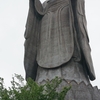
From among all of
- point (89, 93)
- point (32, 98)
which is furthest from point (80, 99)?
point (32, 98)

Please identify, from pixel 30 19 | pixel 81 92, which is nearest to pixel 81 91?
pixel 81 92

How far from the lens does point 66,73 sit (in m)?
10.4

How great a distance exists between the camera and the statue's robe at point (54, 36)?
10836mm

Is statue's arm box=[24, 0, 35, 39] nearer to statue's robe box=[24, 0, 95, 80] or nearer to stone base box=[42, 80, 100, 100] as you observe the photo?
statue's robe box=[24, 0, 95, 80]

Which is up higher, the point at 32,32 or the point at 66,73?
the point at 32,32

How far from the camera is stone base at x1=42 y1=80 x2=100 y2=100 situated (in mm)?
9516

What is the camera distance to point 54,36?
11398 mm

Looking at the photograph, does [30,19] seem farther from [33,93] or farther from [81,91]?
[33,93]

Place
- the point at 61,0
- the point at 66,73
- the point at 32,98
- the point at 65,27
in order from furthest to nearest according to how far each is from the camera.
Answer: the point at 61,0 → the point at 65,27 → the point at 66,73 → the point at 32,98

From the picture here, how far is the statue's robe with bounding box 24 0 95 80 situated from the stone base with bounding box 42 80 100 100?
94cm

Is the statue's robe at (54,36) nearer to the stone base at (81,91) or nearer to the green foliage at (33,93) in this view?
the stone base at (81,91)

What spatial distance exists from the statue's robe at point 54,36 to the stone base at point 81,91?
3.10ft

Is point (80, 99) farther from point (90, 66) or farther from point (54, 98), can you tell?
point (54, 98)

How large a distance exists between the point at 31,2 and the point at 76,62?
3.44 metres
